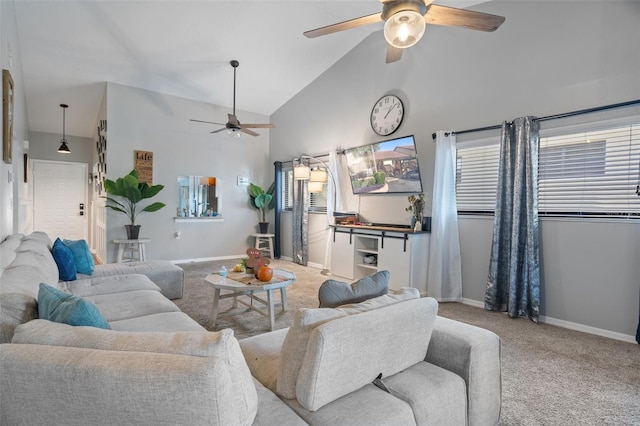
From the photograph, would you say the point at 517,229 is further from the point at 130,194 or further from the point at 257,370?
the point at 130,194

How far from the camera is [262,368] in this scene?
1.41 meters

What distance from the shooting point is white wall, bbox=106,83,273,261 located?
565cm

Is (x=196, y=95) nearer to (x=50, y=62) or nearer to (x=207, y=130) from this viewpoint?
(x=207, y=130)

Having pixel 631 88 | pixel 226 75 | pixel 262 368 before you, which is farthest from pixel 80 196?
pixel 631 88

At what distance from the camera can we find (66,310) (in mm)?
1181

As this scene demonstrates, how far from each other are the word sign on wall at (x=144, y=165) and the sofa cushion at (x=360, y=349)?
19.0ft

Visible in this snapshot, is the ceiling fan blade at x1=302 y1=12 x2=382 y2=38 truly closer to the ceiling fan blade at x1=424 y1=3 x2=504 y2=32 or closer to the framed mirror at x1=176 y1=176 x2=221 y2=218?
the ceiling fan blade at x1=424 y1=3 x2=504 y2=32

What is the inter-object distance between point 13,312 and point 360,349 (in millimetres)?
1266

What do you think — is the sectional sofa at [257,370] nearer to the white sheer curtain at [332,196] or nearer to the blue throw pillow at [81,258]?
the blue throw pillow at [81,258]

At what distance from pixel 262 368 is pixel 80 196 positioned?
852 centimetres

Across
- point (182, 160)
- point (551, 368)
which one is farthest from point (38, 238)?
point (551, 368)

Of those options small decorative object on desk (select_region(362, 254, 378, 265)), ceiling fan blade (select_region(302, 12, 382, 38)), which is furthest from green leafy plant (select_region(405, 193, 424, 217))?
ceiling fan blade (select_region(302, 12, 382, 38))

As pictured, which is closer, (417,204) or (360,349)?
(360,349)

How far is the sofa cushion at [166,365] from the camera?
0.78 m
